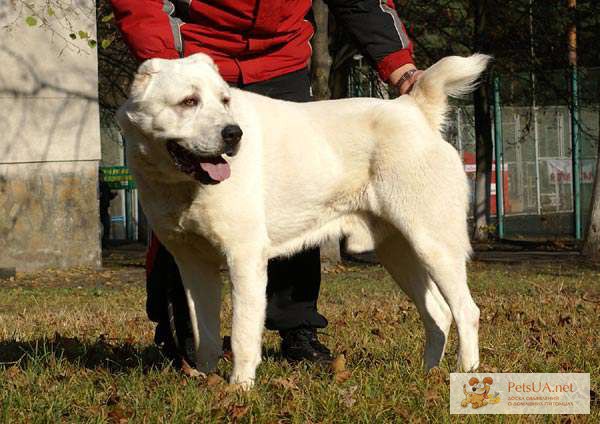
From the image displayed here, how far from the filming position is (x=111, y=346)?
5363mm

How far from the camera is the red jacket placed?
425 cm

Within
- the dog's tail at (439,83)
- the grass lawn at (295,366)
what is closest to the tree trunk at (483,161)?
the grass lawn at (295,366)

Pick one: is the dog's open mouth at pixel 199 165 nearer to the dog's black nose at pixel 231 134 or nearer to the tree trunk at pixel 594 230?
the dog's black nose at pixel 231 134

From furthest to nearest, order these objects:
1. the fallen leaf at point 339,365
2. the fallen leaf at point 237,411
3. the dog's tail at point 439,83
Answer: the dog's tail at point 439,83 → the fallen leaf at point 339,365 → the fallen leaf at point 237,411

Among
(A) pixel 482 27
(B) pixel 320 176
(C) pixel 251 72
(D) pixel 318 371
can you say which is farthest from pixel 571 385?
(A) pixel 482 27

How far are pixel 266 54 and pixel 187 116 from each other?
3.29ft

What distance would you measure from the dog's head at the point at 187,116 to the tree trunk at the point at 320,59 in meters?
8.47

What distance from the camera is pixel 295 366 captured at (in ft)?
14.8

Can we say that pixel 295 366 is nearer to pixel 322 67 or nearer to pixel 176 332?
pixel 176 332

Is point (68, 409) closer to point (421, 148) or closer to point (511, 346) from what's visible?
point (421, 148)

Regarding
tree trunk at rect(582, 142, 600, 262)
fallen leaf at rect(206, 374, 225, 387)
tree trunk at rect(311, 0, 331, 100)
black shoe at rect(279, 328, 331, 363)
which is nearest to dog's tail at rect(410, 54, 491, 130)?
black shoe at rect(279, 328, 331, 363)

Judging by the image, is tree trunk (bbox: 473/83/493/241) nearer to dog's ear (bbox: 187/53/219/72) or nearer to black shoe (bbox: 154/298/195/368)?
black shoe (bbox: 154/298/195/368)

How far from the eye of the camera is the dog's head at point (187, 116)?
3.75 metres

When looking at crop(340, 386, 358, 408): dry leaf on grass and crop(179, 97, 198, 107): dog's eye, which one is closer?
crop(340, 386, 358, 408): dry leaf on grass
